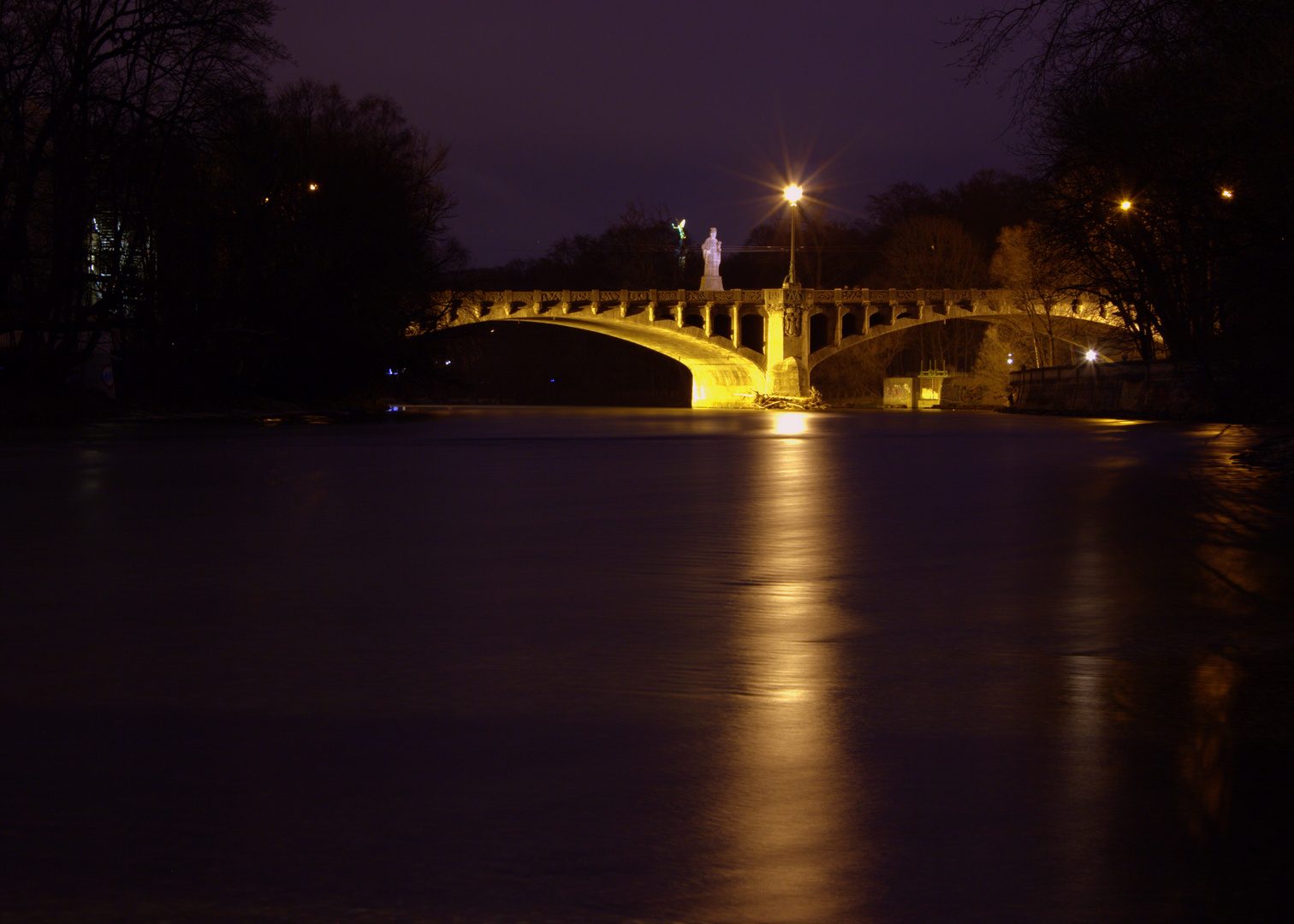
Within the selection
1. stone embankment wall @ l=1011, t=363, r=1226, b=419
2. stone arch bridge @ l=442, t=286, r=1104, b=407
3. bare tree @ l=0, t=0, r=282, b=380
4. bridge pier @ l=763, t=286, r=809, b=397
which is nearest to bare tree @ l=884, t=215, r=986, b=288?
stone arch bridge @ l=442, t=286, r=1104, b=407

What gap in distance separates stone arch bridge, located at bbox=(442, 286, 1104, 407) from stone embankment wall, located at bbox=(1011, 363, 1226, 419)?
1959 cm

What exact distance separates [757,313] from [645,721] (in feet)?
262

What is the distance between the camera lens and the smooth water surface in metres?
3.03

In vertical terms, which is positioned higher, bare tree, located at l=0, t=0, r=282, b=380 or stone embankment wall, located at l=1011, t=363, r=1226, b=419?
bare tree, located at l=0, t=0, r=282, b=380

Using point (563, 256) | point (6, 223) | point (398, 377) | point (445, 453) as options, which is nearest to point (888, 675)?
point (445, 453)

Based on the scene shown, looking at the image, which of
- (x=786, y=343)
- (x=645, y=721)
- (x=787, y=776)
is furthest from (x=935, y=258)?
(x=787, y=776)

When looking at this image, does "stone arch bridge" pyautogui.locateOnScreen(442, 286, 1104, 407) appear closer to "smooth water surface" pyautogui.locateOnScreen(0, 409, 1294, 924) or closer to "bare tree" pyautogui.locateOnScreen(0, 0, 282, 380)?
"bare tree" pyautogui.locateOnScreen(0, 0, 282, 380)

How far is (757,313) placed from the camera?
83375mm

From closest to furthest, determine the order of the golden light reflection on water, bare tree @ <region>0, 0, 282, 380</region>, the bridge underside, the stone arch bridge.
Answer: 1. the golden light reflection on water
2. bare tree @ <region>0, 0, 282, 380</region>
3. the stone arch bridge
4. the bridge underside

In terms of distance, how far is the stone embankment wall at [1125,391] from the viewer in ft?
133

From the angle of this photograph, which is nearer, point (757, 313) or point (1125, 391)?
point (1125, 391)

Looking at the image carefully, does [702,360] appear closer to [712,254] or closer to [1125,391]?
[712,254]

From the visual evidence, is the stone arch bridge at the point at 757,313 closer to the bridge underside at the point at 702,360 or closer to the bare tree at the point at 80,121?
the bridge underside at the point at 702,360

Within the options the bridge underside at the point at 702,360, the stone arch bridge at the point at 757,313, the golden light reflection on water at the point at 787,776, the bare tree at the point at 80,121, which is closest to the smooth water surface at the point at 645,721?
the golden light reflection on water at the point at 787,776
